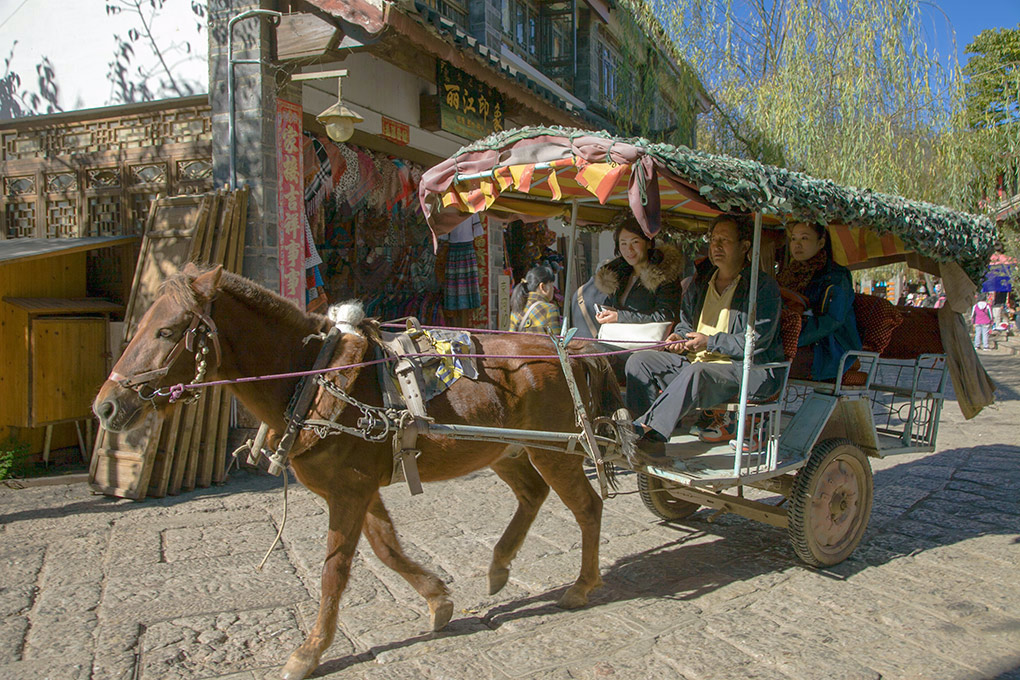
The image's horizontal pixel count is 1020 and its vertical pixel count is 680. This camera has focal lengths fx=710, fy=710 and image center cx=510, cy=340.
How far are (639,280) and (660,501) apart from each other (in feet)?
5.62

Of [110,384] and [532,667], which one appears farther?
[532,667]

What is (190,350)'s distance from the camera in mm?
2988

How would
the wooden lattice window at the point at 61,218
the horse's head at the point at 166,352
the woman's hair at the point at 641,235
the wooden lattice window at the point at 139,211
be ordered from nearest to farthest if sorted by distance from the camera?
the horse's head at the point at 166,352 < the woman's hair at the point at 641,235 < the wooden lattice window at the point at 139,211 < the wooden lattice window at the point at 61,218

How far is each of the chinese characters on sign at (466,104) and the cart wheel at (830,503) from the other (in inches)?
237

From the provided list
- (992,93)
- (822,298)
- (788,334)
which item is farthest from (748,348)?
(992,93)

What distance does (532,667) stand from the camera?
3.24m

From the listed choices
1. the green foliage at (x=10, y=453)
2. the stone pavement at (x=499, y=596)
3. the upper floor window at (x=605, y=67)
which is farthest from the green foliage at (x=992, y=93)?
the green foliage at (x=10, y=453)

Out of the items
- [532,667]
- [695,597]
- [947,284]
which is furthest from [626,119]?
[532,667]

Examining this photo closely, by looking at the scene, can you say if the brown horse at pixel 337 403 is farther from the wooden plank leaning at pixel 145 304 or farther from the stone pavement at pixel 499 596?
the wooden plank leaning at pixel 145 304

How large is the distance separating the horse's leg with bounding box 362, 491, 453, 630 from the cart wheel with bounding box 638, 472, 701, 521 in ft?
6.91

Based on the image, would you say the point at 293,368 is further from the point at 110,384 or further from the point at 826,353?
the point at 826,353

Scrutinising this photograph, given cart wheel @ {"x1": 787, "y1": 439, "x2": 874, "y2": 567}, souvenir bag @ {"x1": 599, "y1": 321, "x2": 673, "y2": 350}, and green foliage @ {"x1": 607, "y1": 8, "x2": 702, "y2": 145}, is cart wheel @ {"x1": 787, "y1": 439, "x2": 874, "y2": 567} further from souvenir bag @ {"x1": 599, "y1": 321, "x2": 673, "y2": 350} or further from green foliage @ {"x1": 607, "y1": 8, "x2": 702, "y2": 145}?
green foliage @ {"x1": 607, "y1": 8, "x2": 702, "y2": 145}

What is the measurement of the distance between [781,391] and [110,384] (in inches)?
142

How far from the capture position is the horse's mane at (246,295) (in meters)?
2.98
